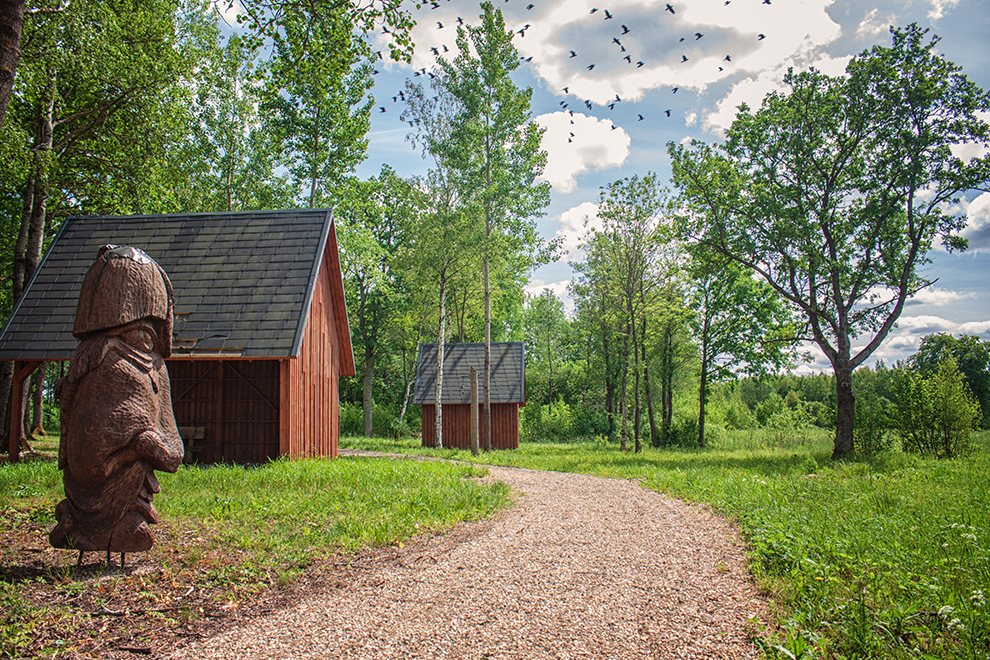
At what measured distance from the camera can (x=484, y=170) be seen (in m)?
20.7

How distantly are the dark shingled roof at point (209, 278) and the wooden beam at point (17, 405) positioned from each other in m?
0.67

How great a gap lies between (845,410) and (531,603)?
14.5 metres

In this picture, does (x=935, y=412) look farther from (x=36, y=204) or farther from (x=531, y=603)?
(x=36, y=204)

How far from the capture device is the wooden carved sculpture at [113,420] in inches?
198

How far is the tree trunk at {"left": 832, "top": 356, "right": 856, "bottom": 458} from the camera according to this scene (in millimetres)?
15062

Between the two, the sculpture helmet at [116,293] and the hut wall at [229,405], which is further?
the hut wall at [229,405]

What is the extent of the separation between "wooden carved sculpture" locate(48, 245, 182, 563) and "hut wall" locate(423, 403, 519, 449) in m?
18.0

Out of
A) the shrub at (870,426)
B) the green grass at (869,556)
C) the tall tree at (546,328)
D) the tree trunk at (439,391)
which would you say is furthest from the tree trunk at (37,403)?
the tall tree at (546,328)

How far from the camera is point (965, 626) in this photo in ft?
11.3

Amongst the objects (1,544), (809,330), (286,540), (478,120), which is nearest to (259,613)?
(286,540)

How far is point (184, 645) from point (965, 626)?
5215 mm

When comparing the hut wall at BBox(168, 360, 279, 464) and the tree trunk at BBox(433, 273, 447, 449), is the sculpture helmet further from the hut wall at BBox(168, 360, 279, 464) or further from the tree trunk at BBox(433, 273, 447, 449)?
the tree trunk at BBox(433, 273, 447, 449)

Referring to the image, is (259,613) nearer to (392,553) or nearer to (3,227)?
(392,553)

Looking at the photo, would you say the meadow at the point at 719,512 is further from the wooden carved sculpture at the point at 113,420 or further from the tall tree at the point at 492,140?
the tall tree at the point at 492,140
